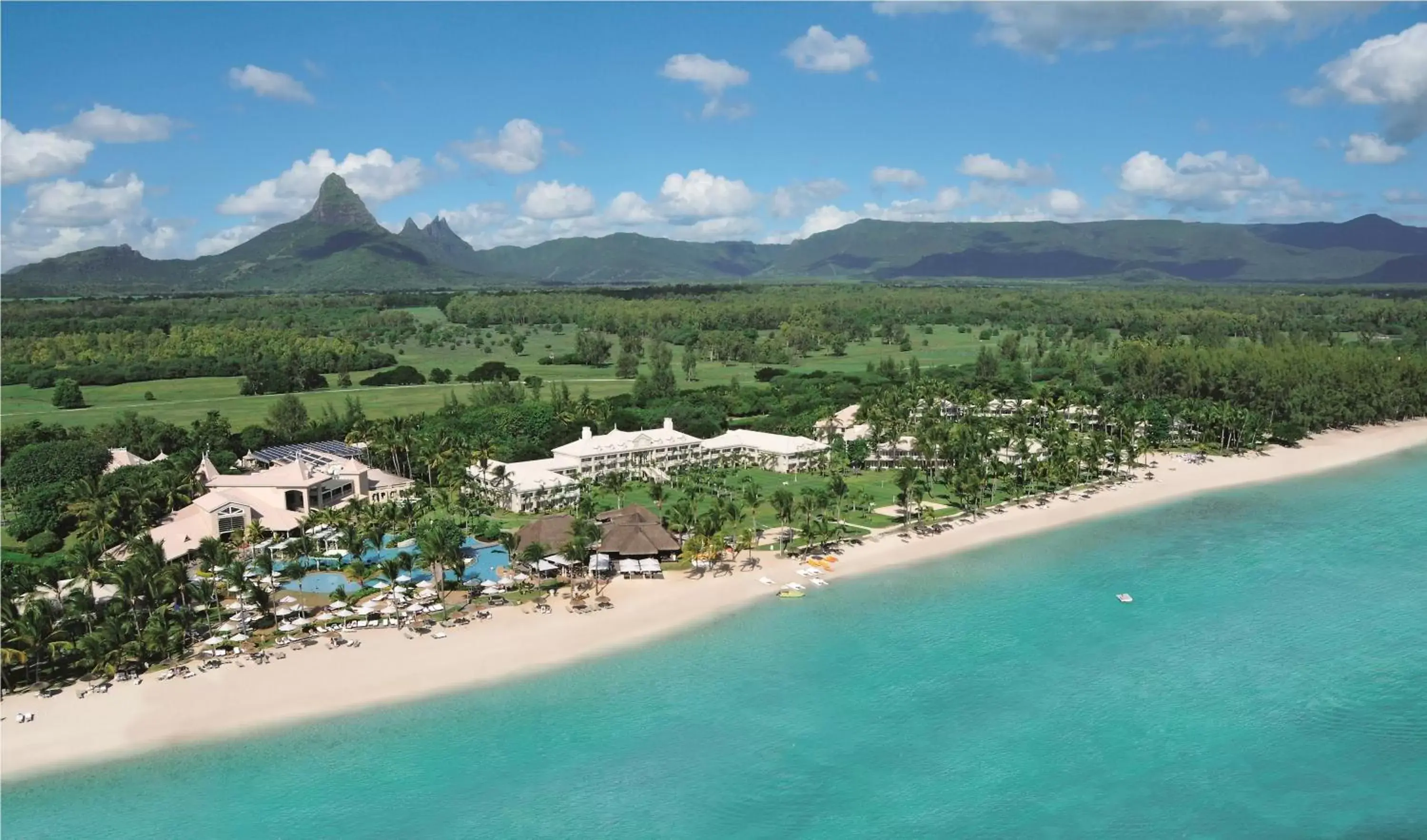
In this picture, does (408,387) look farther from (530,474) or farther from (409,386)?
(530,474)

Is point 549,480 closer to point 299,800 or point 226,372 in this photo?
point 299,800

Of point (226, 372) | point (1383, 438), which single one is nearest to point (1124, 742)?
point (1383, 438)

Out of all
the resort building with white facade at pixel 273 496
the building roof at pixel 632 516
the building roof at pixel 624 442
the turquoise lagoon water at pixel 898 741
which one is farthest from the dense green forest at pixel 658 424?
the turquoise lagoon water at pixel 898 741

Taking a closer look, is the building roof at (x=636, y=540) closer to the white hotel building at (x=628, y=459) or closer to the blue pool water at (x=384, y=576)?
the blue pool water at (x=384, y=576)

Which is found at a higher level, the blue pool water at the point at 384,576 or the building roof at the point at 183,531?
the building roof at the point at 183,531

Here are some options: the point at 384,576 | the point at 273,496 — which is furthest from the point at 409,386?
the point at 384,576

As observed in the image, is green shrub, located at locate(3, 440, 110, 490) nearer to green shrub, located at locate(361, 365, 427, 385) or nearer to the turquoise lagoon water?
the turquoise lagoon water

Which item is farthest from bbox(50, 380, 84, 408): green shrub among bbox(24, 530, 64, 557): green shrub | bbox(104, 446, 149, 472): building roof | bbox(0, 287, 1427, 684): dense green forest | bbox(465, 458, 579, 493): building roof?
bbox(465, 458, 579, 493): building roof
